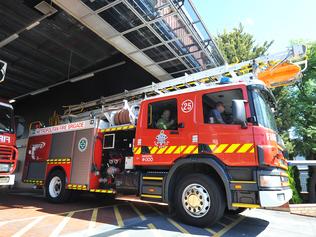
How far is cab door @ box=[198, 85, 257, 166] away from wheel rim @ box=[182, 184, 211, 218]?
730 mm

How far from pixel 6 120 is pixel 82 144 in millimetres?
2685

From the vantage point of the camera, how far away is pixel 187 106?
20.0 feet

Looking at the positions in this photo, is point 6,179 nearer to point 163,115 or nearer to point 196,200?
point 163,115

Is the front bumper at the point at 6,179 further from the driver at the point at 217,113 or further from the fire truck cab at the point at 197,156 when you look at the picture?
the driver at the point at 217,113

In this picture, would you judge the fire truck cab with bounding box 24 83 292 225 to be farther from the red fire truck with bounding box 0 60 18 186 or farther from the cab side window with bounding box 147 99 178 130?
the red fire truck with bounding box 0 60 18 186

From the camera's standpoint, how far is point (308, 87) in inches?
639

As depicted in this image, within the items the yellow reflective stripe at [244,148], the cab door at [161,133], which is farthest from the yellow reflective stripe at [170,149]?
the yellow reflective stripe at [244,148]

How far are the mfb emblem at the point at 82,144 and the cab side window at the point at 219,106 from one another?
3890mm

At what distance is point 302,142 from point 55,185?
13.1 metres

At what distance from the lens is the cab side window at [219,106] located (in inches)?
216

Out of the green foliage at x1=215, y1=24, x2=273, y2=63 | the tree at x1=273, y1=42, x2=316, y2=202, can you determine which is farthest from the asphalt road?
the green foliage at x1=215, y1=24, x2=273, y2=63

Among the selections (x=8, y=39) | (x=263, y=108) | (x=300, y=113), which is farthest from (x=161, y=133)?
(x=300, y=113)

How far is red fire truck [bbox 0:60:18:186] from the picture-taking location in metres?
7.68

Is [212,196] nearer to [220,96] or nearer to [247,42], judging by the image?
[220,96]
